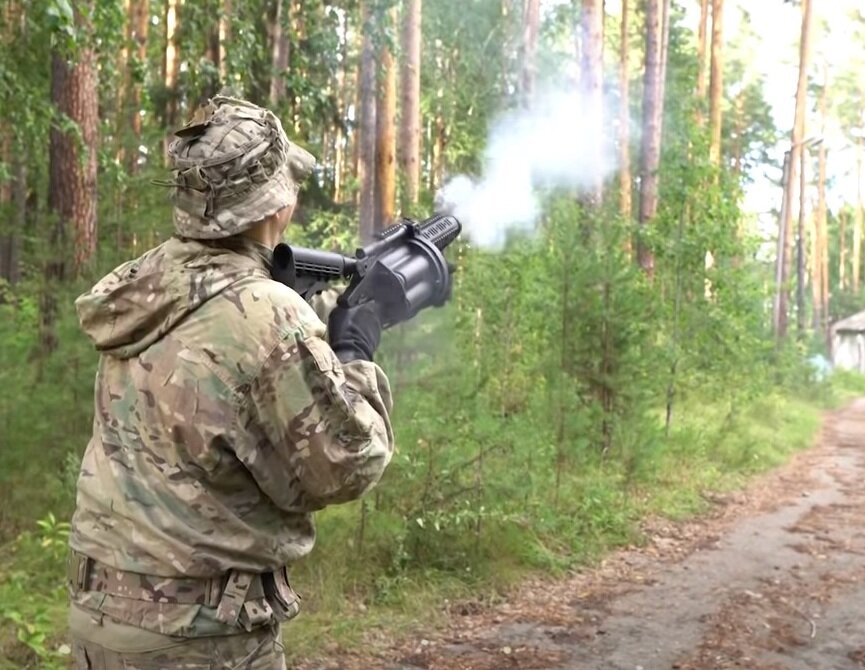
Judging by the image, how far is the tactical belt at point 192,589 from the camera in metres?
1.95

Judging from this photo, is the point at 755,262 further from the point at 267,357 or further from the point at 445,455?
the point at 267,357

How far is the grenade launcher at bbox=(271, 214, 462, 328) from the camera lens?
2311mm

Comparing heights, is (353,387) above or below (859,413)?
above

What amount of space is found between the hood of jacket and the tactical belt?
0.49 metres

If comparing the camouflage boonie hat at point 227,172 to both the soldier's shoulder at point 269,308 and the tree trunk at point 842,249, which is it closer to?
the soldier's shoulder at point 269,308

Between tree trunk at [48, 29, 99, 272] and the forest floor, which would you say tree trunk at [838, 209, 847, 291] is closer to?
the forest floor

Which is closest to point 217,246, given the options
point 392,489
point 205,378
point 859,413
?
point 205,378

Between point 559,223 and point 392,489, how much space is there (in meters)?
3.56

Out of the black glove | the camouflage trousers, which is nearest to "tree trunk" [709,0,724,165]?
the black glove

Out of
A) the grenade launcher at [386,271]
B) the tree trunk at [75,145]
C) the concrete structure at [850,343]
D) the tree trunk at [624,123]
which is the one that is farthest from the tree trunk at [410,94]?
the concrete structure at [850,343]

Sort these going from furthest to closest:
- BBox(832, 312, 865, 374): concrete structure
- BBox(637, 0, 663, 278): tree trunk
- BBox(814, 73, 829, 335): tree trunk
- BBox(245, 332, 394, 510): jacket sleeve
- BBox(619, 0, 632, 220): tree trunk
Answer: BBox(832, 312, 865, 374): concrete structure → BBox(814, 73, 829, 335): tree trunk → BBox(619, 0, 632, 220): tree trunk → BBox(637, 0, 663, 278): tree trunk → BBox(245, 332, 394, 510): jacket sleeve

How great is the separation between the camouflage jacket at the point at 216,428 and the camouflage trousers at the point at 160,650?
36mm

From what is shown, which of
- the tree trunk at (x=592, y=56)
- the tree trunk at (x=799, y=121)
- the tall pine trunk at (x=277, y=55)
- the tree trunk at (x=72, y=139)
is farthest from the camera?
the tree trunk at (x=799, y=121)

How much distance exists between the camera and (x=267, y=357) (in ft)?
6.23
